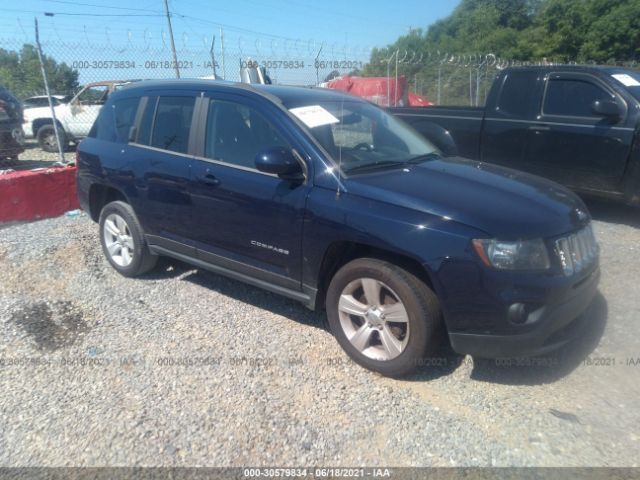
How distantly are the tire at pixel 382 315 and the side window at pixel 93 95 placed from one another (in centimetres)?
1142

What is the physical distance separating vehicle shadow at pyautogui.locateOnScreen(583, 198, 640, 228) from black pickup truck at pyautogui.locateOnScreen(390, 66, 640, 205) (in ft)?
1.56

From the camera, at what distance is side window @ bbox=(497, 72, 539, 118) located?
655 centimetres

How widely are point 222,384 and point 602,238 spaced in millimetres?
4406

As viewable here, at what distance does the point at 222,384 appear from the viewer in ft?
10.7

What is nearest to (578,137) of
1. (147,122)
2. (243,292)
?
(243,292)

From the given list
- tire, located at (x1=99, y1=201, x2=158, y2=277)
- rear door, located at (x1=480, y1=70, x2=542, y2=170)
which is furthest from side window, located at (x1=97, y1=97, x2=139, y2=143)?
rear door, located at (x1=480, y1=70, x2=542, y2=170)

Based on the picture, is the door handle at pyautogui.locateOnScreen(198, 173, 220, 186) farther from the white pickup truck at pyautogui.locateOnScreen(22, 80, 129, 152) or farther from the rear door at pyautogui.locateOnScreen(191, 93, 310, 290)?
the white pickup truck at pyautogui.locateOnScreen(22, 80, 129, 152)

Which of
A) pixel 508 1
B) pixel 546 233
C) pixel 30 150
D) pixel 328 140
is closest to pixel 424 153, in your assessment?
pixel 328 140

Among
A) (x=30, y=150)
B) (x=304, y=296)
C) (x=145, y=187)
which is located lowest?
(x=30, y=150)

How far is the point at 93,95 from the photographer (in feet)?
43.3

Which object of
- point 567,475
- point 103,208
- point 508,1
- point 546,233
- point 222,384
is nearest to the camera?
point 567,475

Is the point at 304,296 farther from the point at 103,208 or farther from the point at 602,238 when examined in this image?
the point at 602,238

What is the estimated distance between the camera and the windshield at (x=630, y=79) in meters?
5.87

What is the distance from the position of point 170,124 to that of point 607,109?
466cm
